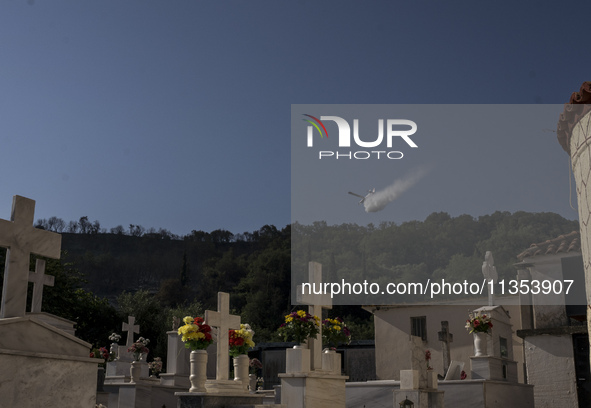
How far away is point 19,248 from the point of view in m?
5.25

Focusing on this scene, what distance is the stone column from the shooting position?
4.74 metres

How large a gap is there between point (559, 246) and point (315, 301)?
8455 mm

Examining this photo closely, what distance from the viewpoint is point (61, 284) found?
118ft

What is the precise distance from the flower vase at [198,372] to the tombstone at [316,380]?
141 cm

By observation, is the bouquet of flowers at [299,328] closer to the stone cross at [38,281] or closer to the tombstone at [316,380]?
the tombstone at [316,380]

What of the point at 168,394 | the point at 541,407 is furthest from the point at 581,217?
the point at 168,394

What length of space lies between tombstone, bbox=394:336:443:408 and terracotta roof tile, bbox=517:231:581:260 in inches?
216

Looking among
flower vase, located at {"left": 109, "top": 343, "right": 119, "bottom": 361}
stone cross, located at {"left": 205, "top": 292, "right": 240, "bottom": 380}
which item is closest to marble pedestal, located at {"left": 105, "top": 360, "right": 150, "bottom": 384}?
flower vase, located at {"left": 109, "top": 343, "right": 119, "bottom": 361}

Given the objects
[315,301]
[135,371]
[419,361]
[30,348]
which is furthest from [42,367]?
[135,371]

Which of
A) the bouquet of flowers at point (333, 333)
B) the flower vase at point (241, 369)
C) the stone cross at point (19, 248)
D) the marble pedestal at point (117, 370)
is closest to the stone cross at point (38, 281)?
the flower vase at point (241, 369)

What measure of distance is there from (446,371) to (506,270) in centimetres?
2831

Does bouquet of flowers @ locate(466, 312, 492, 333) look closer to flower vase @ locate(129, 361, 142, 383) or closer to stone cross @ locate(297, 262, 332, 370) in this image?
stone cross @ locate(297, 262, 332, 370)

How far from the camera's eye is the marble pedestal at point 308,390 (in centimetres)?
1079

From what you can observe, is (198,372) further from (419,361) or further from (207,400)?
(419,361)
